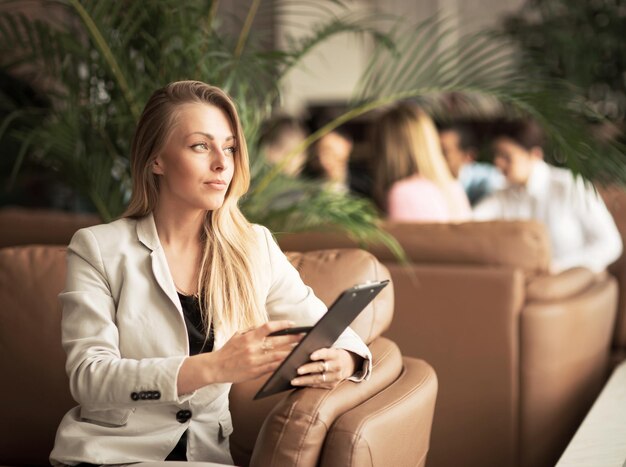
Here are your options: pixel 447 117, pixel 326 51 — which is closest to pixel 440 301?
pixel 447 117

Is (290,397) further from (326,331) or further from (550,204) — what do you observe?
(550,204)

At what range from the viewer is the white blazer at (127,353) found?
1.71 m

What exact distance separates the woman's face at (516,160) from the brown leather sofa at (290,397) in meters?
2.43

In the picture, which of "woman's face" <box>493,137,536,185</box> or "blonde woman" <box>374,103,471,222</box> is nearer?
"blonde woman" <box>374,103,471,222</box>

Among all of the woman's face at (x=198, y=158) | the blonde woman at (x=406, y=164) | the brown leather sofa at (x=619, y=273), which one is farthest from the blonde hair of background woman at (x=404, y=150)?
the woman's face at (x=198, y=158)

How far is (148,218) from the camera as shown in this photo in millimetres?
1944

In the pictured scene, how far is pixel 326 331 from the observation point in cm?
169

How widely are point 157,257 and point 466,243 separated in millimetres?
1355

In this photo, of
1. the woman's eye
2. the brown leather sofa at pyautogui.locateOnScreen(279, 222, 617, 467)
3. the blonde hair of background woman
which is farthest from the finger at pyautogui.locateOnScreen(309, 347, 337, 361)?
the blonde hair of background woman

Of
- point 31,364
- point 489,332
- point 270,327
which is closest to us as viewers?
point 270,327

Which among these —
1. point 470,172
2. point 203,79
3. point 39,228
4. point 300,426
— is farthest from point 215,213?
point 470,172

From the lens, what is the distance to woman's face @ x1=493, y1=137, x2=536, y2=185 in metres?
4.58

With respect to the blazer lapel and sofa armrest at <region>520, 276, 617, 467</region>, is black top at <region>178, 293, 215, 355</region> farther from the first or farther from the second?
sofa armrest at <region>520, 276, 617, 467</region>

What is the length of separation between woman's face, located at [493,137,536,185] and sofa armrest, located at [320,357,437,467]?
262cm
